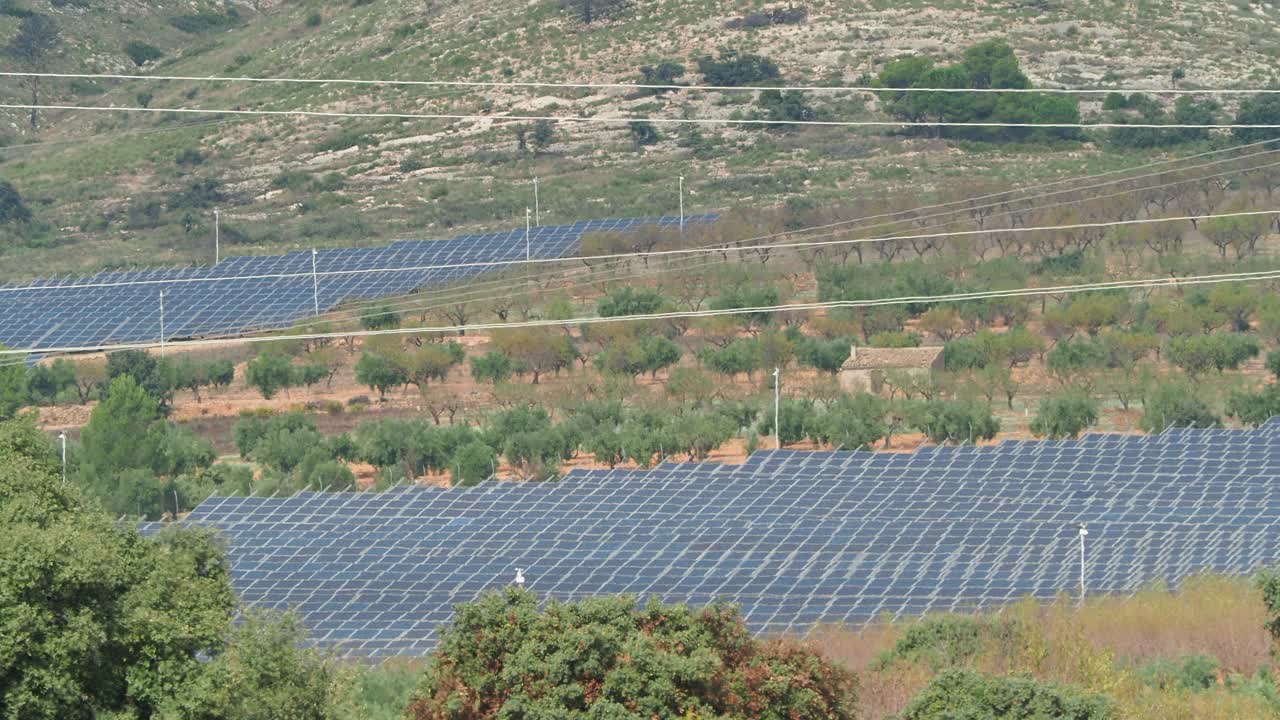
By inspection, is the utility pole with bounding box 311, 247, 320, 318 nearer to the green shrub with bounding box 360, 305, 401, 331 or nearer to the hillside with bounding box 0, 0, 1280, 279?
the green shrub with bounding box 360, 305, 401, 331

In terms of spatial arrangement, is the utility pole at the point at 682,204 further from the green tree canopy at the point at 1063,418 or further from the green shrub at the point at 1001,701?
the green shrub at the point at 1001,701

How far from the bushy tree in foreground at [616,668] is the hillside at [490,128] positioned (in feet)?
189

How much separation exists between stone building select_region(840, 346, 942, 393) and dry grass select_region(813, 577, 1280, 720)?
2328cm

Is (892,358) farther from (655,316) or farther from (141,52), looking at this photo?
(141,52)

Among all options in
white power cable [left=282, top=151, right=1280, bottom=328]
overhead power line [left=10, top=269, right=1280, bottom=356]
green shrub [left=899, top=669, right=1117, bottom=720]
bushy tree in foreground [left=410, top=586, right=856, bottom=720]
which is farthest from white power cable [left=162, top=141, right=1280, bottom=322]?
green shrub [left=899, top=669, right=1117, bottom=720]

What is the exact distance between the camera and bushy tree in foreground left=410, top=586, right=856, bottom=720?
20.1m

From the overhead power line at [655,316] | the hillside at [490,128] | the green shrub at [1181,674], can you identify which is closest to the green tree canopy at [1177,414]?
the overhead power line at [655,316]

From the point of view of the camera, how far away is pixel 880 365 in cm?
5731

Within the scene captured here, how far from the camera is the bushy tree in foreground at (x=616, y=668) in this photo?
20.1 meters

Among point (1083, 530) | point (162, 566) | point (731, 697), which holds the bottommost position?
point (1083, 530)

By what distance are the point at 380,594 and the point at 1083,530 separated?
11752 millimetres

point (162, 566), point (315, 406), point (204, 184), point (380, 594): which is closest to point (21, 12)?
point (204, 184)

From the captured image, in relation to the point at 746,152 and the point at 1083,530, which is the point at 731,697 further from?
the point at 746,152

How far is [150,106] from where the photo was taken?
339 feet
